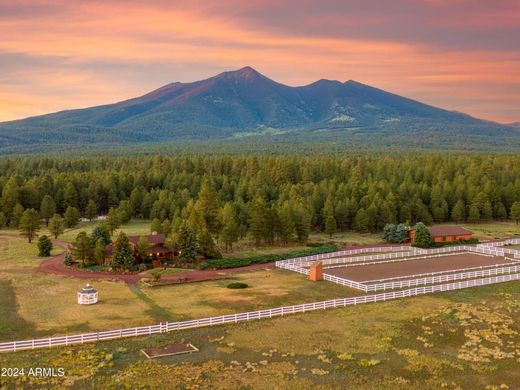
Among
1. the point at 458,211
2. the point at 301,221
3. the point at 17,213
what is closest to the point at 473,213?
the point at 458,211

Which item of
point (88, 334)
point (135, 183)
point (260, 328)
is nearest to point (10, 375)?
point (88, 334)

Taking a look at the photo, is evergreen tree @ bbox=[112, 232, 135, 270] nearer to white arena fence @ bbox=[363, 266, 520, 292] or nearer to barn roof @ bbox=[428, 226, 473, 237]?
white arena fence @ bbox=[363, 266, 520, 292]

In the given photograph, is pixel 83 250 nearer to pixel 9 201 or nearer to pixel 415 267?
pixel 415 267

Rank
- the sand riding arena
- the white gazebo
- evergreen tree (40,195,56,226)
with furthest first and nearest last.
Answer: evergreen tree (40,195,56,226)
the sand riding arena
the white gazebo

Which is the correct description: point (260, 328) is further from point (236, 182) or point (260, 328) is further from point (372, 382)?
point (236, 182)

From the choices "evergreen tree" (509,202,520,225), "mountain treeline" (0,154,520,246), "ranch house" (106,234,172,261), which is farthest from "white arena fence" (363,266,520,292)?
"evergreen tree" (509,202,520,225)

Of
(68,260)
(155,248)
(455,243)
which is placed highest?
(155,248)

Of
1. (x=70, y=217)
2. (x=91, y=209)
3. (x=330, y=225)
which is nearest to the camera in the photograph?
(x=330, y=225)

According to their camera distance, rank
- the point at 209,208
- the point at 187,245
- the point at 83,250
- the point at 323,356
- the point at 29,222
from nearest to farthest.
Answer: the point at 323,356 → the point at 83,250 → the point at 187,245 → the point at 29,222 → the point at 209,208
